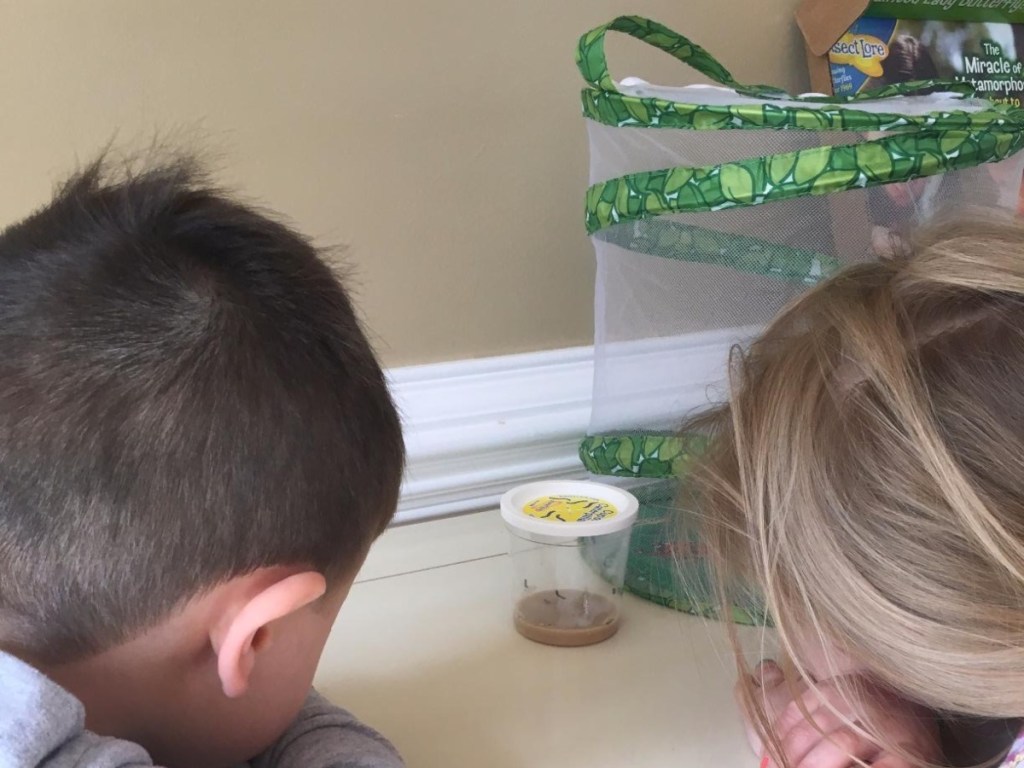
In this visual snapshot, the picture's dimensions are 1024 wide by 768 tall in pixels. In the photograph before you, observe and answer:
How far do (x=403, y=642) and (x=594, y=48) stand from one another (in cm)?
40

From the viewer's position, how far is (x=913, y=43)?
89cm

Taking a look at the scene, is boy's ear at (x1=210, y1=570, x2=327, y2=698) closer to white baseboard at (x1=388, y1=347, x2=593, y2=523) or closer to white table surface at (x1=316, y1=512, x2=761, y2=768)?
white table surface at (x1=316, y1=512, x2=761, y2=768)

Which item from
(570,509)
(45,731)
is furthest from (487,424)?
(45,731)

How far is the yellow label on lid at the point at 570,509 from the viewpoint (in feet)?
2.04

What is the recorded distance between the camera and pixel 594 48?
2.06ft

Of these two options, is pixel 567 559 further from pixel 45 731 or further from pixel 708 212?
pixel 45 731

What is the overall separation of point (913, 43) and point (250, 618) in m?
0.81

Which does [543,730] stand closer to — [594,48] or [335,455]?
[335,455]

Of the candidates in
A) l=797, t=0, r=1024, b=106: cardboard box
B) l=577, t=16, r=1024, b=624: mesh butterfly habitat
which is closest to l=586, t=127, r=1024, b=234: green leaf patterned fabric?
l=577, t=16, r=1024, b=624: mesh butterfly habitat

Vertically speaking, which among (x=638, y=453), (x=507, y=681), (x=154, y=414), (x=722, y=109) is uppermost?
(x=722, y=109)

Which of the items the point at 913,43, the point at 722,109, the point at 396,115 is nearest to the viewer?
the point at 722,109

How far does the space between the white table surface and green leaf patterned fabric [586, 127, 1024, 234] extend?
28cm

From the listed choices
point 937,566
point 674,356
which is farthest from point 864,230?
point 937,566

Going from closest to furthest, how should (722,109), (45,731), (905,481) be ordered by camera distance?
(45,731) < (905,481) < (722,109)
